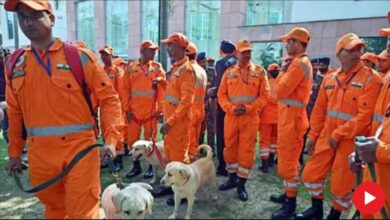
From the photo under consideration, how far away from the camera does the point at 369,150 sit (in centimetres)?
229

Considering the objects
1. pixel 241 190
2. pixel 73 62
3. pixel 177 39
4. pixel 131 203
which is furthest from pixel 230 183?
pixel 73 62

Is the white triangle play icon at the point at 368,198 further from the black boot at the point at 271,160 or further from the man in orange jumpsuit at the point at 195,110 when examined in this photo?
the black boot at the point at 271,160

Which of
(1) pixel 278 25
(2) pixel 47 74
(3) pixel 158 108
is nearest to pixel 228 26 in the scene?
(1) pixel 278 25

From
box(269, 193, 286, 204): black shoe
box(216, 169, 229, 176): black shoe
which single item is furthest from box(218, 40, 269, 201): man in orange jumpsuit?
box(216, 169, 229, 176): black shoe

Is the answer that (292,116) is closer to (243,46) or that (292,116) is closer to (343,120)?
(343,120)

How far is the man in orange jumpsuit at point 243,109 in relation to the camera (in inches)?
188

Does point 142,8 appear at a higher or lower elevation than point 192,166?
higher

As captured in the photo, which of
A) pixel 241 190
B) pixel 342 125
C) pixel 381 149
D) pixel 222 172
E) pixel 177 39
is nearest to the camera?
pixel 381 149

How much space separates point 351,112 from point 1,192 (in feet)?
16.7

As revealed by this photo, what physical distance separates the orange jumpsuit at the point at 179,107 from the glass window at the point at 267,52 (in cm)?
1444

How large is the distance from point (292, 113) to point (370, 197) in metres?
1.73

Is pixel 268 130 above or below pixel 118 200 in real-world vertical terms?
below

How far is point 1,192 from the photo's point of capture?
4.89 meters

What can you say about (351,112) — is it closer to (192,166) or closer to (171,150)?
(192,166)
